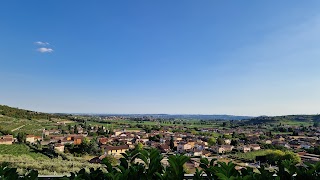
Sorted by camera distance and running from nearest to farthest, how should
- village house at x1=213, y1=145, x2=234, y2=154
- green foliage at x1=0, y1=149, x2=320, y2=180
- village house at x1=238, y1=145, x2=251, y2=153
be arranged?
1. green foliage at x1=0, y1=149, x2=320, y2=180
2. village house at x1=213, y1=145, x2=234, y2=154
3. village house at x1=238, y1=145, x2=251, y2=153

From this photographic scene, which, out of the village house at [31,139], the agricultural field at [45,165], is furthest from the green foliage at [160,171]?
the village house at [31,139]

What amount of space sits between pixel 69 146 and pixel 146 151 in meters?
56.2

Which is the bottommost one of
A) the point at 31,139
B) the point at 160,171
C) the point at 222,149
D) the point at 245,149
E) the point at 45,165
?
the point at 245,149

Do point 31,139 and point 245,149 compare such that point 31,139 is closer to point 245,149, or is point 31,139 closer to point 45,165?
point 45,165

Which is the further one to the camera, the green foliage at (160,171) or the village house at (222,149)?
the village house at (222,149)

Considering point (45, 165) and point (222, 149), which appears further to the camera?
point (222, 149)

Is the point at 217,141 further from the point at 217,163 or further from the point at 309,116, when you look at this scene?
the point at 309,116

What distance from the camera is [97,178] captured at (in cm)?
165

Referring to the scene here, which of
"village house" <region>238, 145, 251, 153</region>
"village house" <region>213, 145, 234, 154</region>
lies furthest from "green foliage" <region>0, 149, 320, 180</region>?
"village house" <region>238, 145, 251, 153</region>

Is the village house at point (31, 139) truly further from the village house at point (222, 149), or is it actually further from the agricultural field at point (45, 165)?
the village house at point (222, 149)

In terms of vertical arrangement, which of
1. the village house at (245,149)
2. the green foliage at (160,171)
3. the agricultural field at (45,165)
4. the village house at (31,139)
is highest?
the green foliage at (160,171)

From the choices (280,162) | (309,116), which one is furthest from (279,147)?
(309,116)

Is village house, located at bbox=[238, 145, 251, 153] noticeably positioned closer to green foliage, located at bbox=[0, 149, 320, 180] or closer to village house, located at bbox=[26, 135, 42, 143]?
village house, located at bbox=[26, 135, 42, 143]

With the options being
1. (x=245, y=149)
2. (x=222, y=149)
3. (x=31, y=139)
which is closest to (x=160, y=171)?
(x=31, y=139)
